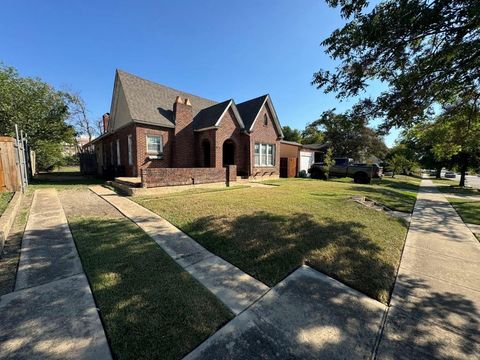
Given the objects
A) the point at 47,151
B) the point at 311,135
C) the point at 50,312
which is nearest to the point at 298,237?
the point at 50,312

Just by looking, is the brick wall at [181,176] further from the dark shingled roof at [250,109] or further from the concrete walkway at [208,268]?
the dark shingled roof at [250,109]

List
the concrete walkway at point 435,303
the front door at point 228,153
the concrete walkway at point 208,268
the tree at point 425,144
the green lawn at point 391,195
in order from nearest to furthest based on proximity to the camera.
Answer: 1. the concrete walkway at point 435,303
2. the concrete walkway at point 208,268
3. the green lawn at point 391,195
4. the tree at point 425,144
5. the front door at point 228,153

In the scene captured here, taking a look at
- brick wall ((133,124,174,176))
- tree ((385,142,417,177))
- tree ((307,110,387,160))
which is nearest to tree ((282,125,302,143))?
tree ((307,110,387,160))

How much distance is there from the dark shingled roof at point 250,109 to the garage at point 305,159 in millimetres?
8800

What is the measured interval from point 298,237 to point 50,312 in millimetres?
4148

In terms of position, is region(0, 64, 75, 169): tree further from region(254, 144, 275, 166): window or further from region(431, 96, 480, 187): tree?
region(431, 96, 480, 187): tree

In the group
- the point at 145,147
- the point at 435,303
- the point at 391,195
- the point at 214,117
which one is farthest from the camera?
the point at 214,117

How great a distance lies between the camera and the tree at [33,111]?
15.2m

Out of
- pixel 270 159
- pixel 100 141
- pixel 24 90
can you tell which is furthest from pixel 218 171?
pixel 24 90

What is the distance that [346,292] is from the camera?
288 centimetres

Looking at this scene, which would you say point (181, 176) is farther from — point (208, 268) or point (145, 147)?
point (208, 268)

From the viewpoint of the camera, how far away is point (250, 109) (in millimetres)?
17516

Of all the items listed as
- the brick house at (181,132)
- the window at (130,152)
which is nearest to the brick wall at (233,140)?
the brick house at (181,132)

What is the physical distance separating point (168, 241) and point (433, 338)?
4.15 m
